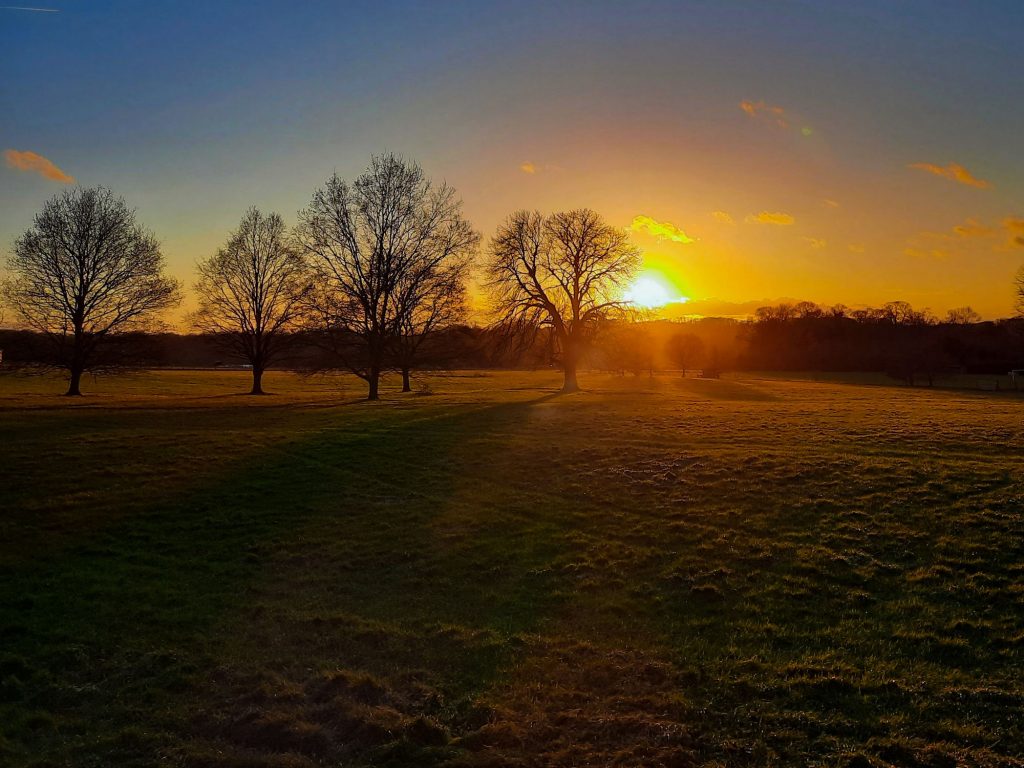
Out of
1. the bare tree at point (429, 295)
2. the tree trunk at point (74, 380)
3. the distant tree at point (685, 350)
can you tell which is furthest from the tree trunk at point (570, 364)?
the distant tree at point (685, 350)

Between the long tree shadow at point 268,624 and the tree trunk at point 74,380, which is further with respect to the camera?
the tree trunk at point 74,380

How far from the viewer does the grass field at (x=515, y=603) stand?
7312mm

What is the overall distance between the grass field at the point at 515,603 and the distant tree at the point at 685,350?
79.9 meters

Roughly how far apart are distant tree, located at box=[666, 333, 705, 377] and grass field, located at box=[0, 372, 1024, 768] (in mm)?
79852

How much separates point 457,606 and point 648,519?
20.9 feet

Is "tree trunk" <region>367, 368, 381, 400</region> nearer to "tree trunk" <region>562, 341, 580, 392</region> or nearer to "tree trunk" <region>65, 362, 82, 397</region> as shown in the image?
"tree trunk" <region>562, 341, 580, 392</region>

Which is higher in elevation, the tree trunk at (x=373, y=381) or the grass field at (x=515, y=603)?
the tree trunk at (x=373, y=381)

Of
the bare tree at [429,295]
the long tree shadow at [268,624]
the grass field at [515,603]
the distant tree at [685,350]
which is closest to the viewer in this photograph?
the grass field at [515,603]

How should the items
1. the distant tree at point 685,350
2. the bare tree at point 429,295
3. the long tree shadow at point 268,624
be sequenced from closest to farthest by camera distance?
the long tree shadow at point 268,624 → the bare tree at point 429,295 → the distant tree at point 685,350

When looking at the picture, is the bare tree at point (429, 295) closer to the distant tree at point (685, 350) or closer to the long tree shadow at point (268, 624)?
the long tree shadow at point (268, 624)

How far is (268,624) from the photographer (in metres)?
10.8

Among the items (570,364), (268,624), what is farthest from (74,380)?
(268,624)

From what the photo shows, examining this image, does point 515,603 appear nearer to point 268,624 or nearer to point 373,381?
point 268,624

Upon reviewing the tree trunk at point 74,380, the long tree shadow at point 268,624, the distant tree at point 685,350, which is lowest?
the long tree shadow at point 268,624
